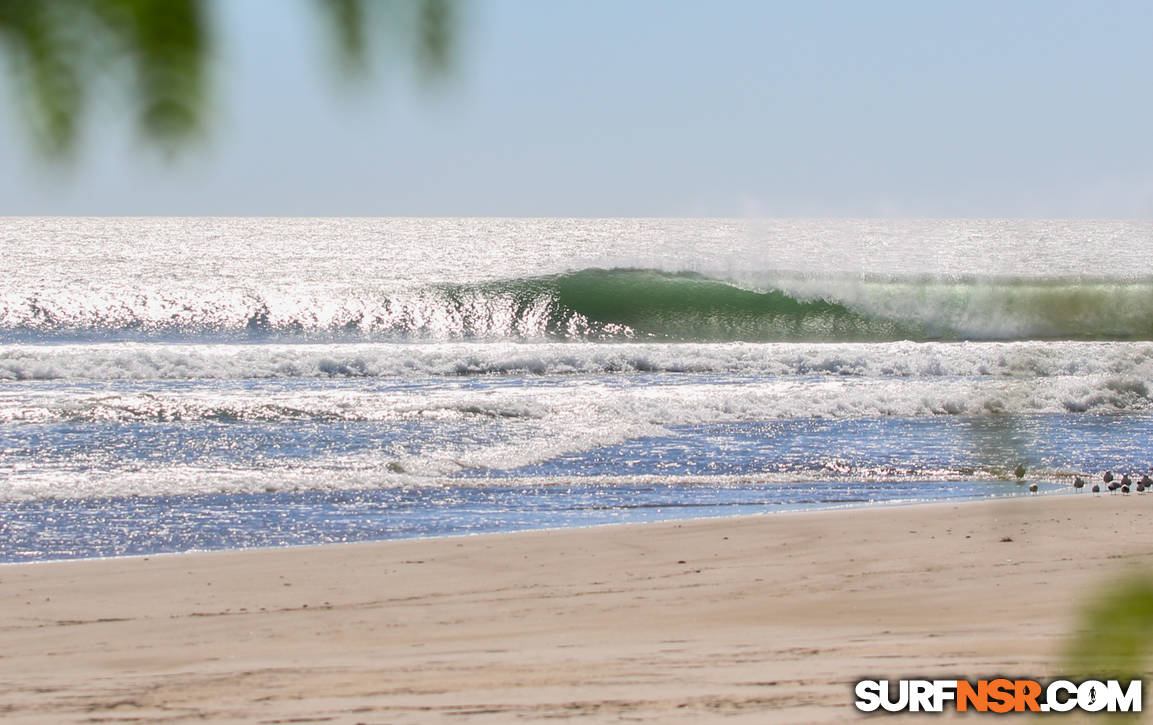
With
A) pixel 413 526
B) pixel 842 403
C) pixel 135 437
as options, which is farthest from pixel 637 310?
pixel 413 526

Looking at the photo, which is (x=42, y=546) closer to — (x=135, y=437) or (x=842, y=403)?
(x=135, y=437)

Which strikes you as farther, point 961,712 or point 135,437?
point 135,437

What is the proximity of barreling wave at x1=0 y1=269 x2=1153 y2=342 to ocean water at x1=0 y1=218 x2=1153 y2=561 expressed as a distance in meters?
0.14

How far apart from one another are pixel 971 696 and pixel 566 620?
236 centimetres

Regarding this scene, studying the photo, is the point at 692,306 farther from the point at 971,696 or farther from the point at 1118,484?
the point at 971,696

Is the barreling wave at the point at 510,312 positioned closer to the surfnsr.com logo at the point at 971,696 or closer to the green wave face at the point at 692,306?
the green wave face at the point at 692,306

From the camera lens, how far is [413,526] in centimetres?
804

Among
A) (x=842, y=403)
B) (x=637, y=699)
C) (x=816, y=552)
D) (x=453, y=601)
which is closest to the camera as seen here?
(x=637, y=699)

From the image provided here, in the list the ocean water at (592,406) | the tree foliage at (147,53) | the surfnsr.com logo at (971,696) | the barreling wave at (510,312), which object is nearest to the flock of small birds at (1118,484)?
the ocean water at (592,406)

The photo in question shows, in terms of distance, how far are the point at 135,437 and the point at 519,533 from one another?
19.0ft

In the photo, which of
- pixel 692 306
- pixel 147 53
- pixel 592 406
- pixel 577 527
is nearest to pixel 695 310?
pixel 692 306

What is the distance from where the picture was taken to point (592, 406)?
47.3 feet

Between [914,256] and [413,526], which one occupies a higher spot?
[914,256]

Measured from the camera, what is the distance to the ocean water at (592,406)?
1.46 meters
